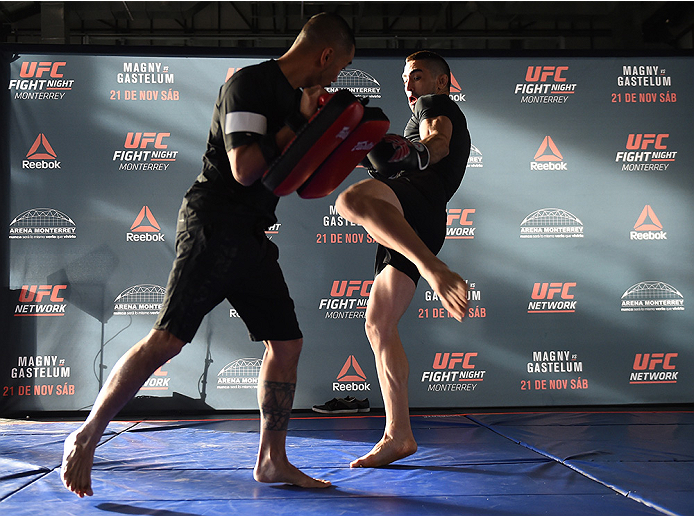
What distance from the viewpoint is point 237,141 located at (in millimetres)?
1536

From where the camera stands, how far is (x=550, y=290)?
12.2 feet

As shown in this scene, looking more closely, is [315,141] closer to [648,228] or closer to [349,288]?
[349,288]

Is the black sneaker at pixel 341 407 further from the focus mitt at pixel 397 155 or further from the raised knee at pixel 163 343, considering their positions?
the raised knee at pixel 163 343

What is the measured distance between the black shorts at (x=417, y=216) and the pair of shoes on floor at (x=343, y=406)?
1481 millimetres

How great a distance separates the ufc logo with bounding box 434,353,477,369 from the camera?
11.9ft

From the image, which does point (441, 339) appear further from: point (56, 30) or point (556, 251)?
point (56, 30)

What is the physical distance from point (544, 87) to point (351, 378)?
7.95 feet

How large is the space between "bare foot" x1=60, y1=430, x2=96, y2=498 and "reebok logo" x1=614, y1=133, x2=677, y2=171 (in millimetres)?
3683

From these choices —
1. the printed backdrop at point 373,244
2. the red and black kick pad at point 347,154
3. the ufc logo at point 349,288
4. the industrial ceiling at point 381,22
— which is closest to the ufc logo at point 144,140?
the printed backdrop at point 373,244

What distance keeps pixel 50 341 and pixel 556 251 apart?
11.2 feet

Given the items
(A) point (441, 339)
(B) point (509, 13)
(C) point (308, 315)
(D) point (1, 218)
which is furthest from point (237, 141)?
(B) point (509, 13)

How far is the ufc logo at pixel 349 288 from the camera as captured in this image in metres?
3.66

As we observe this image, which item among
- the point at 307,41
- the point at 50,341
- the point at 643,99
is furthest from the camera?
the point at 643,99

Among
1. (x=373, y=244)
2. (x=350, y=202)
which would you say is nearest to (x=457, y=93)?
(x=373, y=244)
